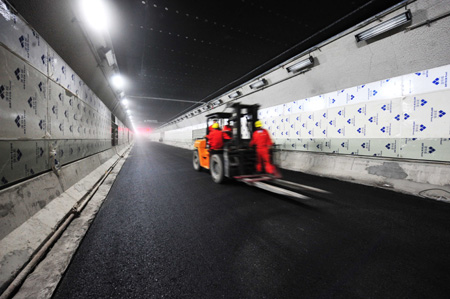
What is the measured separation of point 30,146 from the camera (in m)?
2.90

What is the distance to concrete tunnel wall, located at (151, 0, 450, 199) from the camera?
4434 mm

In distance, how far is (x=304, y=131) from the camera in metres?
8.31

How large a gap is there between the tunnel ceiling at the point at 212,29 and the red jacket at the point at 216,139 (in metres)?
3.34

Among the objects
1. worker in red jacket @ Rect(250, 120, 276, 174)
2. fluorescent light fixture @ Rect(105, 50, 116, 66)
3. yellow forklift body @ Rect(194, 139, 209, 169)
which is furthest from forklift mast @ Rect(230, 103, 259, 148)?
fluorescent light fixture @ Rect(105, 50, 116, 66)

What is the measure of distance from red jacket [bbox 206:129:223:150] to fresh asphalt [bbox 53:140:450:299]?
2.33m

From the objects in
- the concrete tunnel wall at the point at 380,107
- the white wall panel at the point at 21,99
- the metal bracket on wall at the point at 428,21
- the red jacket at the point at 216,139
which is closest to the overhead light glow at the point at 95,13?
the white wall panel at the point at 21,99

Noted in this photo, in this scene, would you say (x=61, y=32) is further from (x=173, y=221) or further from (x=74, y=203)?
(x=173, y=221)

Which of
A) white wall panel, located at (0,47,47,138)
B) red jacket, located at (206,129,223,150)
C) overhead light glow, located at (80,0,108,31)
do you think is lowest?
red jacket, located at (206,129,223,150)

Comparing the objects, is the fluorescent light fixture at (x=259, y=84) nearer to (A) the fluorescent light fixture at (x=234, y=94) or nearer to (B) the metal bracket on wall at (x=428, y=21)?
(A) the fluorescent light fixture at (x=234, y=94)

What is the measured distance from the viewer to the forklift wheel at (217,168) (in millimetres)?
5445

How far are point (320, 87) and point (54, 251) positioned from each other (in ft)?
29.7

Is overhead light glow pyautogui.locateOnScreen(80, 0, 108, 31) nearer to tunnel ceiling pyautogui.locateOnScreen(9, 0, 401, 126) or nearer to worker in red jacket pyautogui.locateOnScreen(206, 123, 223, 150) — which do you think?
tunnel ceiling pyautogui.locateOnScreen(9, 0, 401, 126)

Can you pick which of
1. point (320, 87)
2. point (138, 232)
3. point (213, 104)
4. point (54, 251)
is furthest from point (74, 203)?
point (213, 104)

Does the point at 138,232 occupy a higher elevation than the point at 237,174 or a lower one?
lower
